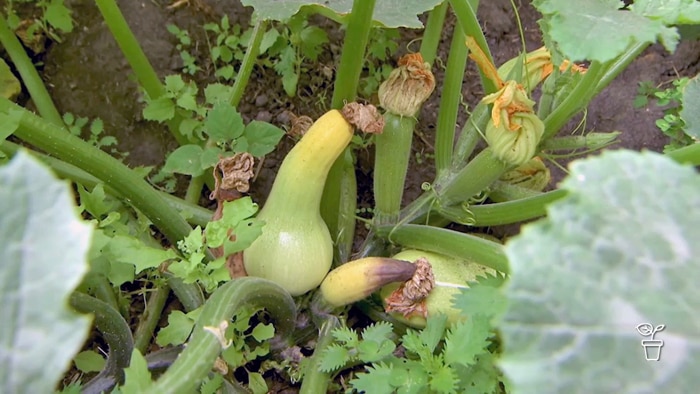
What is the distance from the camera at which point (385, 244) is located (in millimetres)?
1764

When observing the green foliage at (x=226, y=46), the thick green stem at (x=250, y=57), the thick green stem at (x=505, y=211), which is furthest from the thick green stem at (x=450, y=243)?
the green foliage at (x=226, y=46)

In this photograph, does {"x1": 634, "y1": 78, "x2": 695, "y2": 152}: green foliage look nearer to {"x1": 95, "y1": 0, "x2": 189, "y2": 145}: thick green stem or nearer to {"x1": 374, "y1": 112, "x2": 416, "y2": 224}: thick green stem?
{"x1": 374, "y1": 112, "x2": 416, "y2": 224}: thick green stem

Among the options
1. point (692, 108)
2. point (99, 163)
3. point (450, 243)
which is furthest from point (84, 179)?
point (692, 108)

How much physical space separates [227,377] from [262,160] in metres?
0.74

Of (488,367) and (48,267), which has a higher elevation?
(48,267)

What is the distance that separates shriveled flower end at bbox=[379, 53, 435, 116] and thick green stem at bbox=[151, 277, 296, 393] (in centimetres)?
53

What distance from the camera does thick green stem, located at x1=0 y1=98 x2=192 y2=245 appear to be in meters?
1.33

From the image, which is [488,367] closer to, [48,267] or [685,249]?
[685,249]

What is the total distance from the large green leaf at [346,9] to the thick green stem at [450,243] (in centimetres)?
48

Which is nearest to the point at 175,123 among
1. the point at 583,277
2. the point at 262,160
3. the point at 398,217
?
the point at 262,160

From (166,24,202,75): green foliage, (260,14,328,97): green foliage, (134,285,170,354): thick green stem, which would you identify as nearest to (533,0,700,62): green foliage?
(260,14,328,97): green foliage

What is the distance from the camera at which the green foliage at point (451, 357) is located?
120 cm

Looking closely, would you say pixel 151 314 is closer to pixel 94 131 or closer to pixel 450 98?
pixel 94 131

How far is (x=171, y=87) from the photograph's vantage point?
73.6 inches
